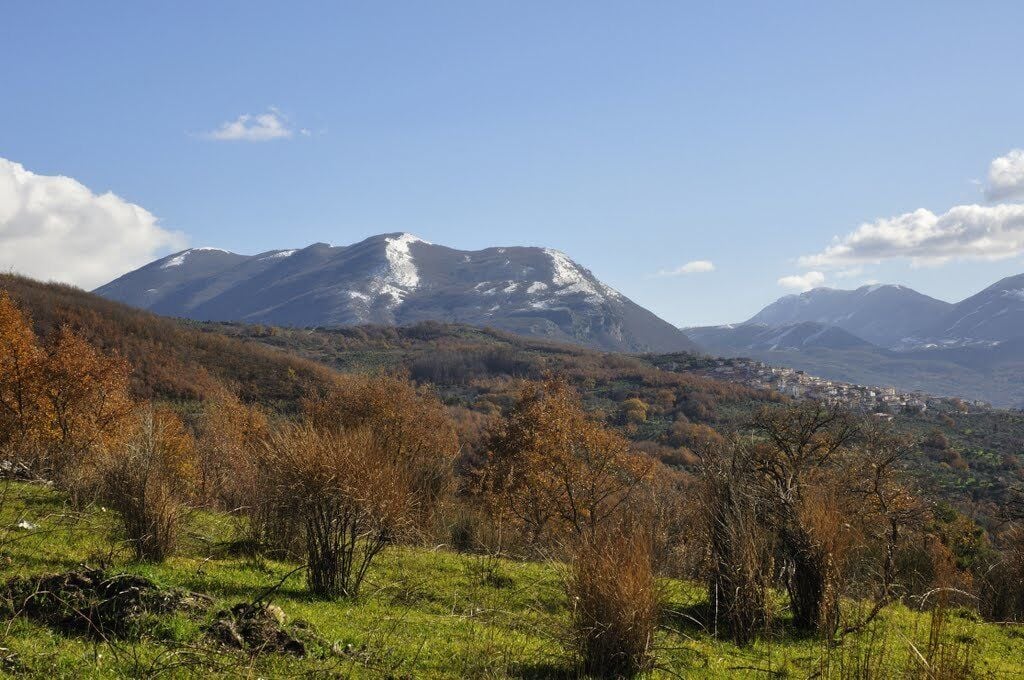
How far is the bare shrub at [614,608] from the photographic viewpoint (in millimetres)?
7613

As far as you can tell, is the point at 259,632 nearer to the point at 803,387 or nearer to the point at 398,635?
the point at 398,635

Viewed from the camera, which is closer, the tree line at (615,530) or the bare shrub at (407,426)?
the tree line at (615,530)

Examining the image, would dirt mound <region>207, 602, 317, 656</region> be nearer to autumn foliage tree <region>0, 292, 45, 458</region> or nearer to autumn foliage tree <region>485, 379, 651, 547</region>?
autumn foliage tree <region>485, 379, 651, 547</region>

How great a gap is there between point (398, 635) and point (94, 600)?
3.60 meters

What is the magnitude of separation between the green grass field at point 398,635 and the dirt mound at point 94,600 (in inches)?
8.7

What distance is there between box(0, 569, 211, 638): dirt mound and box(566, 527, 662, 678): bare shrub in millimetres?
4484

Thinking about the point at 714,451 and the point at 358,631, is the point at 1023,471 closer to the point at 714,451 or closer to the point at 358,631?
the point at 714,451

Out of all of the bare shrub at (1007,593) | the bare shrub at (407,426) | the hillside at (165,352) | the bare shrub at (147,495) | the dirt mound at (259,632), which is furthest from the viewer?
the hillside at (165,352)

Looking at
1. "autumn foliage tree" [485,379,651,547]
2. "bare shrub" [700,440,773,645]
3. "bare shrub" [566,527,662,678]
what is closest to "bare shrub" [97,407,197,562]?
"bare shrub" [566,527,662,678]

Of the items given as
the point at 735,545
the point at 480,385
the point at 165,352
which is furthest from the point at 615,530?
the point at 480,385

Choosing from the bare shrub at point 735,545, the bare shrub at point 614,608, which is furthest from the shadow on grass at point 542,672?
the bare shrub at point 735,545

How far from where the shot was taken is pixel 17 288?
3917 inches

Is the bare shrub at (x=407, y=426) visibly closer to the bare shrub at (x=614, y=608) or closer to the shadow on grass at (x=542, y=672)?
the shadow on grass at (x=542, y=672)

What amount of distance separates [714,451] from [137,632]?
8.88 m
